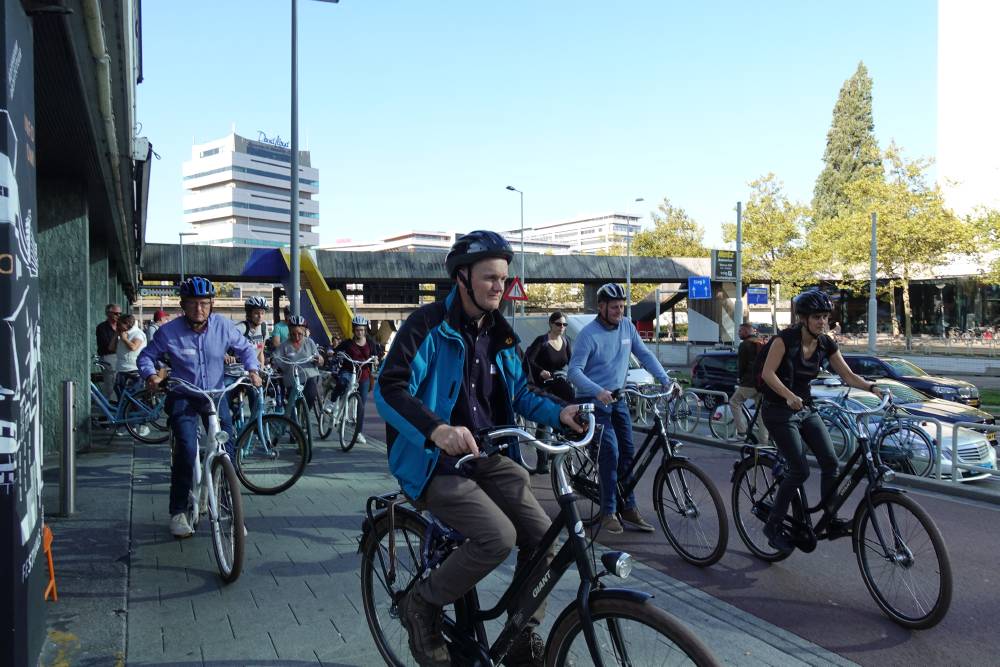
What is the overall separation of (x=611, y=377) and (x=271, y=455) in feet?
10.4

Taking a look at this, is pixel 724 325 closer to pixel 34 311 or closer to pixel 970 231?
pixel 970 231

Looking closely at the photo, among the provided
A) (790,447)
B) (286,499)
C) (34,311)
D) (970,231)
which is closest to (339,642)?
(34,311)

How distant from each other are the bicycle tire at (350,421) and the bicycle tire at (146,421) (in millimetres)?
2390

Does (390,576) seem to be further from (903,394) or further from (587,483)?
(903,394)

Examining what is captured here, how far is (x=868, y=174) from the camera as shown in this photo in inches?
1684

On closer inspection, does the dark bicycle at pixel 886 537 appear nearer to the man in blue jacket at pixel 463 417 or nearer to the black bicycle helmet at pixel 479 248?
the man in blue jacket at pixel 463 417

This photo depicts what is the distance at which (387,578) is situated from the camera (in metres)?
3.46

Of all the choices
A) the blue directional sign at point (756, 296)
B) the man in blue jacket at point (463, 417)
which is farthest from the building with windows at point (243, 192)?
the man in blue jacket at point (463, 417)

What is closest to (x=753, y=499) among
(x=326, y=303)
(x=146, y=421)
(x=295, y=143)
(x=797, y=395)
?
(x=797, y=395)

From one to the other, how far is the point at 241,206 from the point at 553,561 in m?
157

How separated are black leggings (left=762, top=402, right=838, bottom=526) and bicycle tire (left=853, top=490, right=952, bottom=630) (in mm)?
451

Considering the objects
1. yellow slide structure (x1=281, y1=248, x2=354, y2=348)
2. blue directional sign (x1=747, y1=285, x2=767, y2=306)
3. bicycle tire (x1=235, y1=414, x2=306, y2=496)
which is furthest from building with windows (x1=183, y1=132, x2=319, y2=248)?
bicycle tire (x1=235, y1=414, x2=306, y2=496)

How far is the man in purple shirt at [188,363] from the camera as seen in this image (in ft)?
17.8

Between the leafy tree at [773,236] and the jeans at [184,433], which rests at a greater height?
the leafy tree at [773,236]
